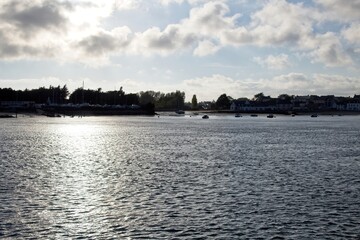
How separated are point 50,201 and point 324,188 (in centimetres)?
2505

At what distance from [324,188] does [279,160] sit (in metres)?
24.4

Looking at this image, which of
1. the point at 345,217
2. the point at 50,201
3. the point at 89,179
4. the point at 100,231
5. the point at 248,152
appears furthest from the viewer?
the point at 248,152

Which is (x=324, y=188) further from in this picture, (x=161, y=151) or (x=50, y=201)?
(x=161, y=151)

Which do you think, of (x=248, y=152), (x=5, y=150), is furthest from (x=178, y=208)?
(x=5, y=150)

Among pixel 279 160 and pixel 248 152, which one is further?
pixel 248 152

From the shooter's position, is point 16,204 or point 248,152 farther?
point 248,152

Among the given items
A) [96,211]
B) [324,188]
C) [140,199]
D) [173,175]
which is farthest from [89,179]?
[324,188]

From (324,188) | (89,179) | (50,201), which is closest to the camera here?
(50,201)

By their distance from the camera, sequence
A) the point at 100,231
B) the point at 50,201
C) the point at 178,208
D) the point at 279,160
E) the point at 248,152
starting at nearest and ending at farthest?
the point at 100,231 → the point at 178,208 → the point at 50,201 → the point at 279,160 → the point at 248,152

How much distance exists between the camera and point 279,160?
65.9m

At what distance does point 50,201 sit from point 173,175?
56.6 feet

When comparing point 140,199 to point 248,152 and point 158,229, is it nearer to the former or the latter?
point 158,229

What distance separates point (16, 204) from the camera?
34.1 m

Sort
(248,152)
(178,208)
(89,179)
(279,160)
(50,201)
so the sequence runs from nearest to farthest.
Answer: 1. (178,208)
2. (50,201)
3. (89,179)
4. (279,160)
5. (248,152)
